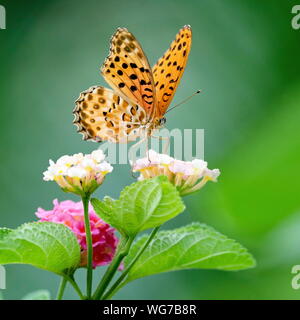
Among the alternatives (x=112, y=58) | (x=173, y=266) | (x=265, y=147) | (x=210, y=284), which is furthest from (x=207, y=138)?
(x=173, y=266)

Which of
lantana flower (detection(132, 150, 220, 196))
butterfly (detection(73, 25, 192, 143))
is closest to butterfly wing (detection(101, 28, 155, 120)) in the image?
butterfly (detection(73, 25, 192, 143))

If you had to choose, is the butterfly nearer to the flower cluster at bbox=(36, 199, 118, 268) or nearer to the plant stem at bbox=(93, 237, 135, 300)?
the flower cluster at bbox=(36, 199, 118, 268)

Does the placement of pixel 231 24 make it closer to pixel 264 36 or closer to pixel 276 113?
pixel 264 36

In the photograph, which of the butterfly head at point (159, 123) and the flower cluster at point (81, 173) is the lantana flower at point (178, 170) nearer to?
the flower cluster at point (81, 173)

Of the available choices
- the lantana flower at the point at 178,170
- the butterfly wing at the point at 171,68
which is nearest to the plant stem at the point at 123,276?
the lantana flower at the point at 178,170

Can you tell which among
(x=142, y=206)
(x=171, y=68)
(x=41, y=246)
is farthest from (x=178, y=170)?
(x=171, y=68)

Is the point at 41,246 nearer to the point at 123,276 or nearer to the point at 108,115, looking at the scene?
the point at 123,276
